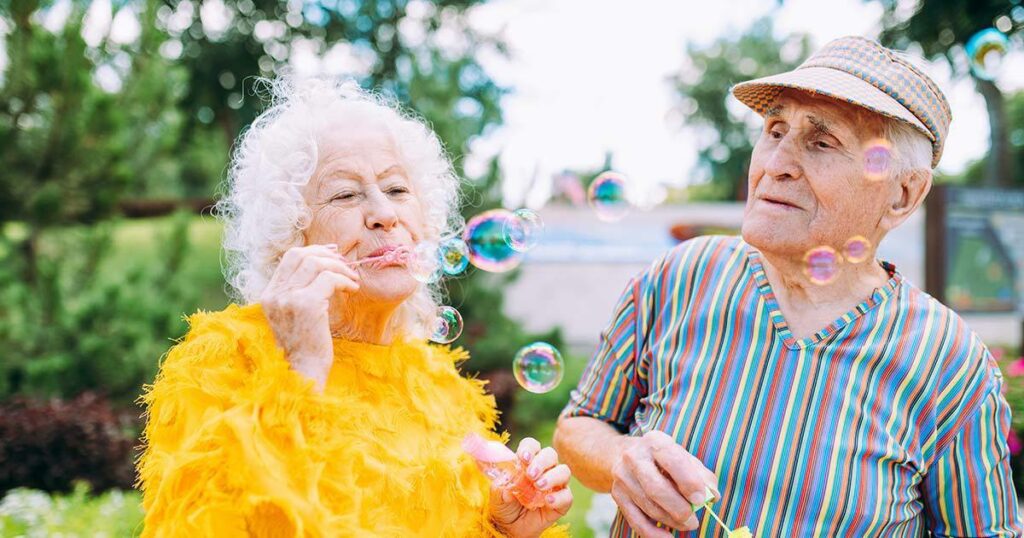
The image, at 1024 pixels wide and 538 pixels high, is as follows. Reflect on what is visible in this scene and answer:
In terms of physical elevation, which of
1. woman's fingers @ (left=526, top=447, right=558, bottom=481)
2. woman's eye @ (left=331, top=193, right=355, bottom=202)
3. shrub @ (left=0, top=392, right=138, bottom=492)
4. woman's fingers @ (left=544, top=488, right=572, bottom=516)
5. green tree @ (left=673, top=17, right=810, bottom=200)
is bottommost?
shrub @ (left=0, top=392, right=138, bottom=492)

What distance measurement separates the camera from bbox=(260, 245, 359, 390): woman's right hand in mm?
1562

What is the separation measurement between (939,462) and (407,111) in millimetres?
1613

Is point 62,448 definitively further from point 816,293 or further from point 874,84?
point 874,84

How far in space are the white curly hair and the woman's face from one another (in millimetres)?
28

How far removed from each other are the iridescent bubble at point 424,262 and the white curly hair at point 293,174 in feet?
0.31

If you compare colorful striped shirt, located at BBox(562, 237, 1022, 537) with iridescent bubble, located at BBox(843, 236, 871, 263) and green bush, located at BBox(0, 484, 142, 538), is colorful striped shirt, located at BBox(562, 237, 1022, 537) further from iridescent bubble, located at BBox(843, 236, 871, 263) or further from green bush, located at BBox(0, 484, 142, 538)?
green bush, located at BBox(0, 484, 142, 538)

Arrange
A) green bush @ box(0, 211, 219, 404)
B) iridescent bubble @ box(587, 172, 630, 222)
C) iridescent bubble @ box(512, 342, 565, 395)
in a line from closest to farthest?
iridescent bubble @ box(512, 342, 565, 395)
iridescent bubble @ box(587, 172, 630, 222)
green bush @ box(0, 211, 219, 404)

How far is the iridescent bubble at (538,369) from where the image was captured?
252 cm

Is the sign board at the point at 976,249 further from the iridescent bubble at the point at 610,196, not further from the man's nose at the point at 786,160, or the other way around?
the man's nose at the point at 786,160

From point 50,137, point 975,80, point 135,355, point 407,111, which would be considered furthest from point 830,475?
point 975,80

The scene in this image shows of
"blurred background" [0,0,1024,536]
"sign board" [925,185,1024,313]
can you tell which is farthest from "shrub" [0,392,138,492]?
"sign board" [925,185,1024,313]

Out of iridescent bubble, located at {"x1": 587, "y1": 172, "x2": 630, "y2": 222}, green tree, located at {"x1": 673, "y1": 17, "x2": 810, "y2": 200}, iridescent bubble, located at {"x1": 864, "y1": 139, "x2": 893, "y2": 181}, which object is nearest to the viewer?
iridescent bubble, located at {"x1": 864, "y1": 139, "x2": 893, "y2": 181}

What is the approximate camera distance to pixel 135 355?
624 centimetres

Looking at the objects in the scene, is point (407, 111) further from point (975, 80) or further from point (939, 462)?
point (975, 80)
